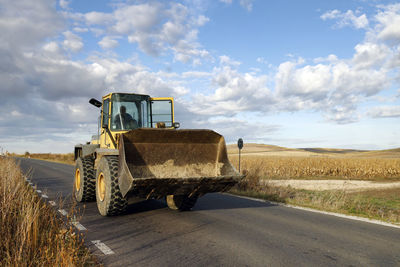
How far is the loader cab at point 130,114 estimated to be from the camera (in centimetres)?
847

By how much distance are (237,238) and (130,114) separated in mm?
4743

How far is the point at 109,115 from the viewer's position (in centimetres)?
851

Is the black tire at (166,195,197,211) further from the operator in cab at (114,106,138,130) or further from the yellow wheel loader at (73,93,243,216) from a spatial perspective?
the operator in cab at (114,106,138,130)

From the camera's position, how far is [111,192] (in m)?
6.61

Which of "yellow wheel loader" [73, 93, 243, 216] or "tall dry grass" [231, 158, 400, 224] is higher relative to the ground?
"yellow wheel loader" [73, 93, 243, 216]

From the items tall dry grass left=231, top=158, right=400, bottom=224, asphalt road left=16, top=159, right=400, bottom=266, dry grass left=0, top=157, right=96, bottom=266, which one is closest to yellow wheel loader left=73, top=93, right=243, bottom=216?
asphalt road left=16, top=159, right=400, bottom=266

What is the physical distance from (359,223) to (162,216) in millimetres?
4199

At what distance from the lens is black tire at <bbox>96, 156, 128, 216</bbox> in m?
6.63

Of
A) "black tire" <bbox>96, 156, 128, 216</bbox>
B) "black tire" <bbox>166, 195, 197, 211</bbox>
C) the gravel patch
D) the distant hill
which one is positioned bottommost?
the gravel patch

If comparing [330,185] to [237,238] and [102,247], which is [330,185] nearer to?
[237,238]

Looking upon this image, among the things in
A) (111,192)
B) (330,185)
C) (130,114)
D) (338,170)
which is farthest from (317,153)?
(111,192)

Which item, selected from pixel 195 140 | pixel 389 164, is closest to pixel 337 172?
pixel 389 164

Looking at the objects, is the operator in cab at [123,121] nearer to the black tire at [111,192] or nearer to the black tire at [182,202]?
the black tire at [111,192]

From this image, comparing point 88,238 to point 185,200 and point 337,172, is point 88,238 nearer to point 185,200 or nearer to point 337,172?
point 185,200
